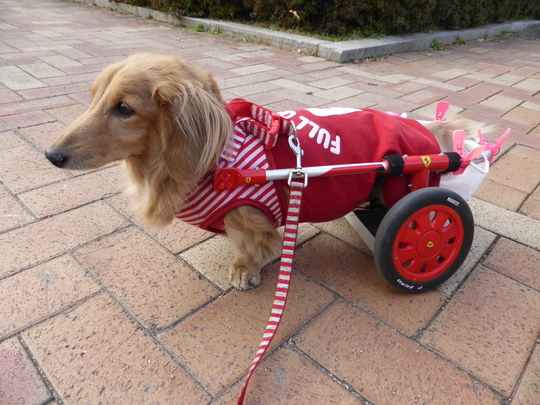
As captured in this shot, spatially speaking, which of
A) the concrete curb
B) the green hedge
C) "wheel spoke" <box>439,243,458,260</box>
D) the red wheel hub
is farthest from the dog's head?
the green hedge

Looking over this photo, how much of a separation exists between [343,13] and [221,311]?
6239 mm

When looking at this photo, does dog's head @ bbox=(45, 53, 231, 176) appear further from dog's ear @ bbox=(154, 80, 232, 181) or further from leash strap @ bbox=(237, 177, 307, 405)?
leash strap @ bbox=(237, 177, 307, 405)

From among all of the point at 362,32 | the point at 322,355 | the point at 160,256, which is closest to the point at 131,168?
Result: the point at 160,256

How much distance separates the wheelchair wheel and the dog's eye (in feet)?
3.73

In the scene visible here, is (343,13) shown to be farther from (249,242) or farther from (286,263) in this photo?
(286,263)

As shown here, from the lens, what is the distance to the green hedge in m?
6.70

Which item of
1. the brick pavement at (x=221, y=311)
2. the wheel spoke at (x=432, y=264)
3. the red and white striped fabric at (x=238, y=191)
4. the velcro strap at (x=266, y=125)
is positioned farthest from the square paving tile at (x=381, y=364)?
the velcro strap at (x=266, y=125)

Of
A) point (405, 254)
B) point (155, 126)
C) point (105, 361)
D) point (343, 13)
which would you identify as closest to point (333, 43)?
point (343, 13)

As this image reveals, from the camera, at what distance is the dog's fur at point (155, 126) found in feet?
4.76

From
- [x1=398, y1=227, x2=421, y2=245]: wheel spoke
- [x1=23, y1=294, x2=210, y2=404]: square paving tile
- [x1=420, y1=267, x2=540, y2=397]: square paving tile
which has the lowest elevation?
[x1=23, y1=294, x2=210, y2=404]: square paving tile

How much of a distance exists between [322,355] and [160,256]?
1.02 metres

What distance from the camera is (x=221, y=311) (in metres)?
1.79

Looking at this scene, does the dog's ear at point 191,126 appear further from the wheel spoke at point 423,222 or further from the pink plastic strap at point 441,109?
the pink plastic strap at point 441,109

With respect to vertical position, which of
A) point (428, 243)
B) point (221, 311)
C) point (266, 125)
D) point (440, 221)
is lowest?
point (221, 311)
